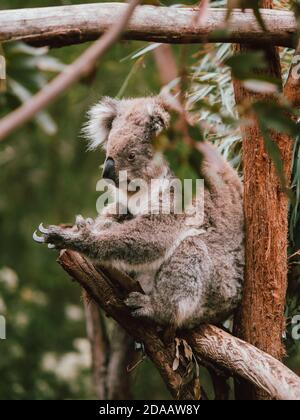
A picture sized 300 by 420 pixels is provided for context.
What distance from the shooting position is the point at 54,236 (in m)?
3.05

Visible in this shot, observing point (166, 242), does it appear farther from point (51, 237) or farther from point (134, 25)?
point (134, 25)

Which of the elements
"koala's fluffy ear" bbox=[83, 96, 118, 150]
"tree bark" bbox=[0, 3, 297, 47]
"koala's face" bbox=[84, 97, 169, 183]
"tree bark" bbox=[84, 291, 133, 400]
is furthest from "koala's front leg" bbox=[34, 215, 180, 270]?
"tree bark" bbox=[84, 291, 133, 400]

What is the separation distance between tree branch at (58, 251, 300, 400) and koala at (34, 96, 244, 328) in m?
0.05

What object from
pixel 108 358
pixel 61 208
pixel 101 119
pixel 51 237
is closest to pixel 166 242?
pixel 51 237

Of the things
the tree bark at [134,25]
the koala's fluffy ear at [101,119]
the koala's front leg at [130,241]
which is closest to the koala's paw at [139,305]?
the koala's front leg at [130,241]

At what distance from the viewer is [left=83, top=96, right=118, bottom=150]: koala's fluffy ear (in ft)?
12.5

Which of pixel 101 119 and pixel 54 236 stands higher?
pixel 101 119

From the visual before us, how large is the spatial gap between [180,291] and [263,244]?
1.43 feet

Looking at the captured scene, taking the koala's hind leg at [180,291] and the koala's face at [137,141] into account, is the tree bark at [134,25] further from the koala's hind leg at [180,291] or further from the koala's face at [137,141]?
the koala's hind leg at [180,291]

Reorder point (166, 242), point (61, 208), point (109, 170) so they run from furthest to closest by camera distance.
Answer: point (61, 208), point (109, 170), point (166, 242)

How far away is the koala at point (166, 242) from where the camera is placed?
3.20 m

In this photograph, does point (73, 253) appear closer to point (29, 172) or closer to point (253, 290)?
point (253, 290)

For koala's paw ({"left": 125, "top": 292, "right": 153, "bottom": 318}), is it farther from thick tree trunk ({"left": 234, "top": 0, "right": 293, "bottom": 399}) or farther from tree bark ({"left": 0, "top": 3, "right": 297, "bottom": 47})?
tree bark ({"left": 0, "top": 3, "right": 297, "bottom": 47})
